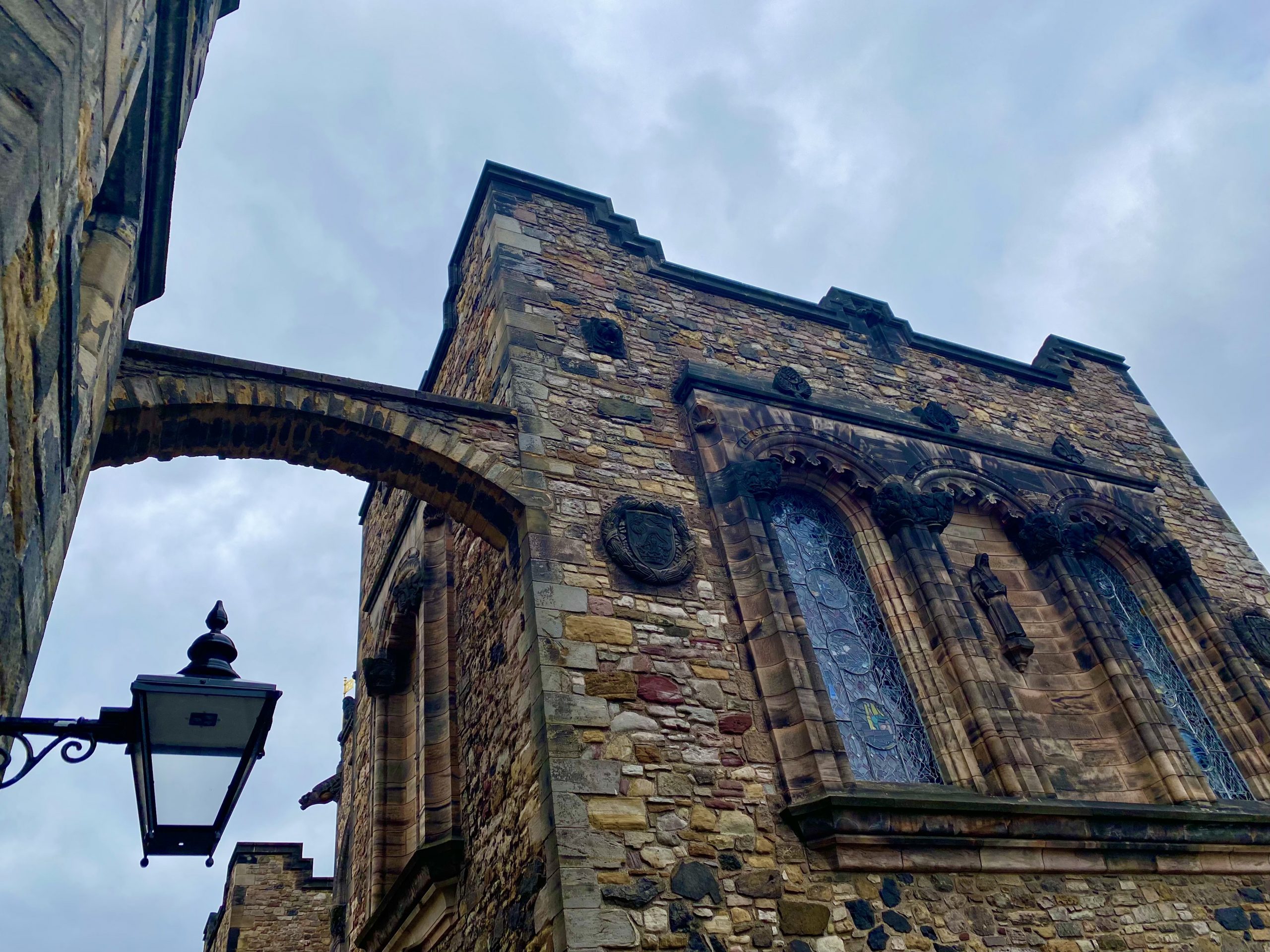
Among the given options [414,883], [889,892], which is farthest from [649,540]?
[414,883]

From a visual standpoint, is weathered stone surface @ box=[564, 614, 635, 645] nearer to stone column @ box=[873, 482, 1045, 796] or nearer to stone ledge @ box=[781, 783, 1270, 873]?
stone ledge @ box=[781, 783, 1270, 873]

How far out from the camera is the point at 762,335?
9.47m

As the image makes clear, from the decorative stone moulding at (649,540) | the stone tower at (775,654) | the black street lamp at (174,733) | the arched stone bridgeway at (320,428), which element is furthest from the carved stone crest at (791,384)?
the black street lamp at (174,733)

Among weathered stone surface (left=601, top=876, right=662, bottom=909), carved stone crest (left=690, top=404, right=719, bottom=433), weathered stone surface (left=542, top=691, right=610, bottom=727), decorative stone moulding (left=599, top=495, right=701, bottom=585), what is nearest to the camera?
weathered stone surface (left=601, top=876, right=662, bottom=909)

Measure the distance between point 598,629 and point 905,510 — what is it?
344 cm

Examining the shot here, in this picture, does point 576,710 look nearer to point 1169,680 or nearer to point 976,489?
point 976,489

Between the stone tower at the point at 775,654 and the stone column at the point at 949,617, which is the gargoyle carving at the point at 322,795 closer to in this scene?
the stone tower at the point at 775,654

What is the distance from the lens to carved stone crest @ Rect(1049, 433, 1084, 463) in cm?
1038

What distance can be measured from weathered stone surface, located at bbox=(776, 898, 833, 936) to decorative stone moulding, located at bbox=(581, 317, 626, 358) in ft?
15.3

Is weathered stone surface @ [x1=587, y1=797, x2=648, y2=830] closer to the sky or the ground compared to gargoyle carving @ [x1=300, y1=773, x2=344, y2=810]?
closer to the ground

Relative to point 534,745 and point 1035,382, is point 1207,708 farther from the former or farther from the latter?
point 534,745

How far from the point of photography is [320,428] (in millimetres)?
6410

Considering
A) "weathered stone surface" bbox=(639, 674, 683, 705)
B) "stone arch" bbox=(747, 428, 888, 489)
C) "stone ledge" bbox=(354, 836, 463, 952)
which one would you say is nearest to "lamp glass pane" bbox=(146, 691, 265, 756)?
"weathered stone surface" bbox=(639, 674, 683, 705)

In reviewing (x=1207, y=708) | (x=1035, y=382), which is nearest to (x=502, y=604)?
(x=1207, y=708)
